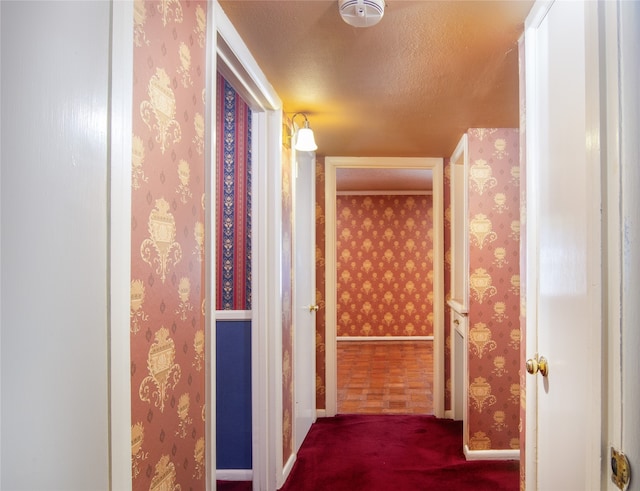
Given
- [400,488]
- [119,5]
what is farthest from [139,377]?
[400,488]

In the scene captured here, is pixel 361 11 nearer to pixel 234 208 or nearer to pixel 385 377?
pixel 234 208

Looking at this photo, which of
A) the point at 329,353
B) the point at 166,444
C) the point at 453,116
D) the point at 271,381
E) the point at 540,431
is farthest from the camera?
the point at 329,353

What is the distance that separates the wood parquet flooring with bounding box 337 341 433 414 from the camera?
13.0 ft

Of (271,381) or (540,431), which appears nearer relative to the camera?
(540,431)

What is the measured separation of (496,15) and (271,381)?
192 cm

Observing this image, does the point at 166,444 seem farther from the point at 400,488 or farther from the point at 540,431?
the point at 400,488

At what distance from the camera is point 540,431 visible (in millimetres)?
1522

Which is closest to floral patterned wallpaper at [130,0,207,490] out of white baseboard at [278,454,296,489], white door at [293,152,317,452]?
white baseboard at [278,454,296,489]

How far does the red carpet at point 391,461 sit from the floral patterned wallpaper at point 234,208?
1125mm

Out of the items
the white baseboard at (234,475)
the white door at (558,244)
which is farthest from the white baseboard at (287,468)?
the white door at (558,244)

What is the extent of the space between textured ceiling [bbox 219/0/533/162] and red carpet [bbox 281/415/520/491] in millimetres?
2104

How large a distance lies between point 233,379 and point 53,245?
204cm

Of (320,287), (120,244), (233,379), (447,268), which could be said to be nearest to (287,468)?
(233,379)

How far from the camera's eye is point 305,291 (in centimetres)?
333
